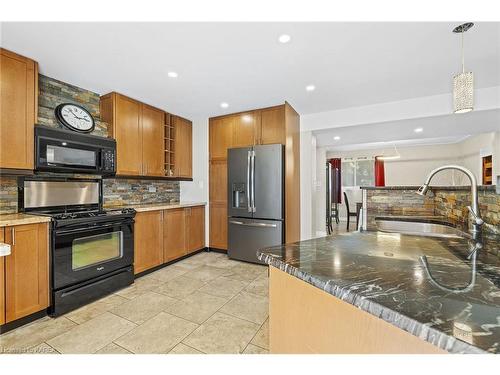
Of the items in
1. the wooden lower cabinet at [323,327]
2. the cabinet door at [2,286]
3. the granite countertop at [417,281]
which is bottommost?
the cabinet door at [2,286]

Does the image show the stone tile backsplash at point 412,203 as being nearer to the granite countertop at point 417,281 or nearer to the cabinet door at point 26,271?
the granite countertop at point 417,281

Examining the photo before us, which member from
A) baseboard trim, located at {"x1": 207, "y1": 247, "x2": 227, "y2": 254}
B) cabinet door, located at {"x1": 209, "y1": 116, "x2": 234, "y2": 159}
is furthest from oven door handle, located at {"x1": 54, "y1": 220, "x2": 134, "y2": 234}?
cabinet door, located at {"x1": 209, "y1": 116, "x2": 234, "y2": 159}

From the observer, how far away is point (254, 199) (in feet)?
11.2

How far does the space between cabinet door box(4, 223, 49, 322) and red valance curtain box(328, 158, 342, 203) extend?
23.1 ft

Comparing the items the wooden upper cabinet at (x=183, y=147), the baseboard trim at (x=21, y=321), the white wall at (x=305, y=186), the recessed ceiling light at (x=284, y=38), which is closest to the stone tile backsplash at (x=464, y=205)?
the recessed ceiling light at (x=284, y=38)

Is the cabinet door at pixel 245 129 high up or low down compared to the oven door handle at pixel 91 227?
up

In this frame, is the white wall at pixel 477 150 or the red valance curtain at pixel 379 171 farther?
the red valance curtain at pixel 379 171

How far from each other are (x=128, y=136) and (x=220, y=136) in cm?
139

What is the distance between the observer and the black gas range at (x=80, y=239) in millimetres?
2088

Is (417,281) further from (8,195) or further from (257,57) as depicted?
(8,195)

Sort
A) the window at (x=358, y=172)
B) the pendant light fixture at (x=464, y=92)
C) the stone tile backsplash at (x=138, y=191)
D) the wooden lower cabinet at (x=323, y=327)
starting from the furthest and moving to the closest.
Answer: the window at (x=358, y=172) → the stone tile backsplash at (x=138, y=191) → the pendant light fixture at (x=464, y=92) → the wooden lower cabinet at (x=323, y=327)

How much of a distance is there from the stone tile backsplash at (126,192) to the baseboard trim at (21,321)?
998 millimetres
